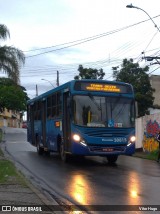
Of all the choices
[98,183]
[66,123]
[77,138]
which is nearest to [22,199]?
[98,183]

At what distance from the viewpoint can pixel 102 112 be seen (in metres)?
16.2

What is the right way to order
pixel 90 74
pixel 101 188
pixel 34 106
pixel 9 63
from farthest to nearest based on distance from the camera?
pixel 90 74, pixel 9 63, pixel 34 106, pixel 101 188

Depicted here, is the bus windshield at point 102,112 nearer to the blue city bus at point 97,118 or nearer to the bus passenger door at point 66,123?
the blue city bus at point 97,118

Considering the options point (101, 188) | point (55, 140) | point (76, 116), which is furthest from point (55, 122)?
point (101, 188)

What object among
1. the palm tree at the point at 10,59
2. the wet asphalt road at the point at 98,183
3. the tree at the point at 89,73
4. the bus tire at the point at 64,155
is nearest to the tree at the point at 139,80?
the tree at the point at 89,73

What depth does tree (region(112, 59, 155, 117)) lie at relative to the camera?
4038 cm

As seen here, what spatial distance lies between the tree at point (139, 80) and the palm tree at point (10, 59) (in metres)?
14.8

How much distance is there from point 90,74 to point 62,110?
27.2 meters

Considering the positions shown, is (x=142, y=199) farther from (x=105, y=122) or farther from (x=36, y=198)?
(x=105, y=122)

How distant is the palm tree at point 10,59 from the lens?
25.8 meters

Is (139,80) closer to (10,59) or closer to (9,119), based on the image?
(10,59)

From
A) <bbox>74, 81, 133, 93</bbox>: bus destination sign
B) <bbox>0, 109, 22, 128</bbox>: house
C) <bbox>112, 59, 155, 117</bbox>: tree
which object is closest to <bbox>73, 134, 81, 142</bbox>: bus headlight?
<bbox>74, 81, 133, 93</bbox>: bus destination sign

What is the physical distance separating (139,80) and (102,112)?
2542 cm

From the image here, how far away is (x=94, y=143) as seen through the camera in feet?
52.5
